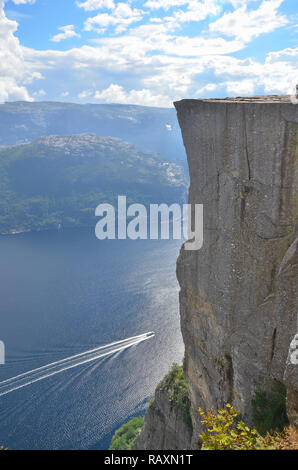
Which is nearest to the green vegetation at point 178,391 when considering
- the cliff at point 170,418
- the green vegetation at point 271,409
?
the cliff at point 170,418

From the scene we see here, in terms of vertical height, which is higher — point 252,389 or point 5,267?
point 252,389

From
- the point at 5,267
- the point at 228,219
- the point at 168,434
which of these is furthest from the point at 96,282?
the point at 228,219

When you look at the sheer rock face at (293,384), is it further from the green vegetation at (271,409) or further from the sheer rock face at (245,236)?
the green vegetation at (271,409)

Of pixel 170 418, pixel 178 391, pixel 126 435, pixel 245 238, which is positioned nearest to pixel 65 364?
pixel 126 435

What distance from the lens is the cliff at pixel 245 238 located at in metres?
13.1

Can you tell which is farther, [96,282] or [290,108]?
[96,282]

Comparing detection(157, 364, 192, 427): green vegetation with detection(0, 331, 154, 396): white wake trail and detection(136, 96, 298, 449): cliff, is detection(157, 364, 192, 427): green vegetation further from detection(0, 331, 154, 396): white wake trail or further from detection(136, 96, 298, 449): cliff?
detection(0, 331, 154, 396): white wake trail

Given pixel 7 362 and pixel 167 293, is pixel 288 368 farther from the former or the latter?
pixel 167 293

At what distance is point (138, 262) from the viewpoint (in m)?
109

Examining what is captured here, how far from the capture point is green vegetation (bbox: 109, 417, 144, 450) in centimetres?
4194

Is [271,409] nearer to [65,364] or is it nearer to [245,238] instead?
[245,238]

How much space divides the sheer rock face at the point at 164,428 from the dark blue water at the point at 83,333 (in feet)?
76.2

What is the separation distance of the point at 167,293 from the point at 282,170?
7333 centimetres

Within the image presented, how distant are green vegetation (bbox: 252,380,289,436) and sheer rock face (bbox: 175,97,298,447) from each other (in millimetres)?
352
